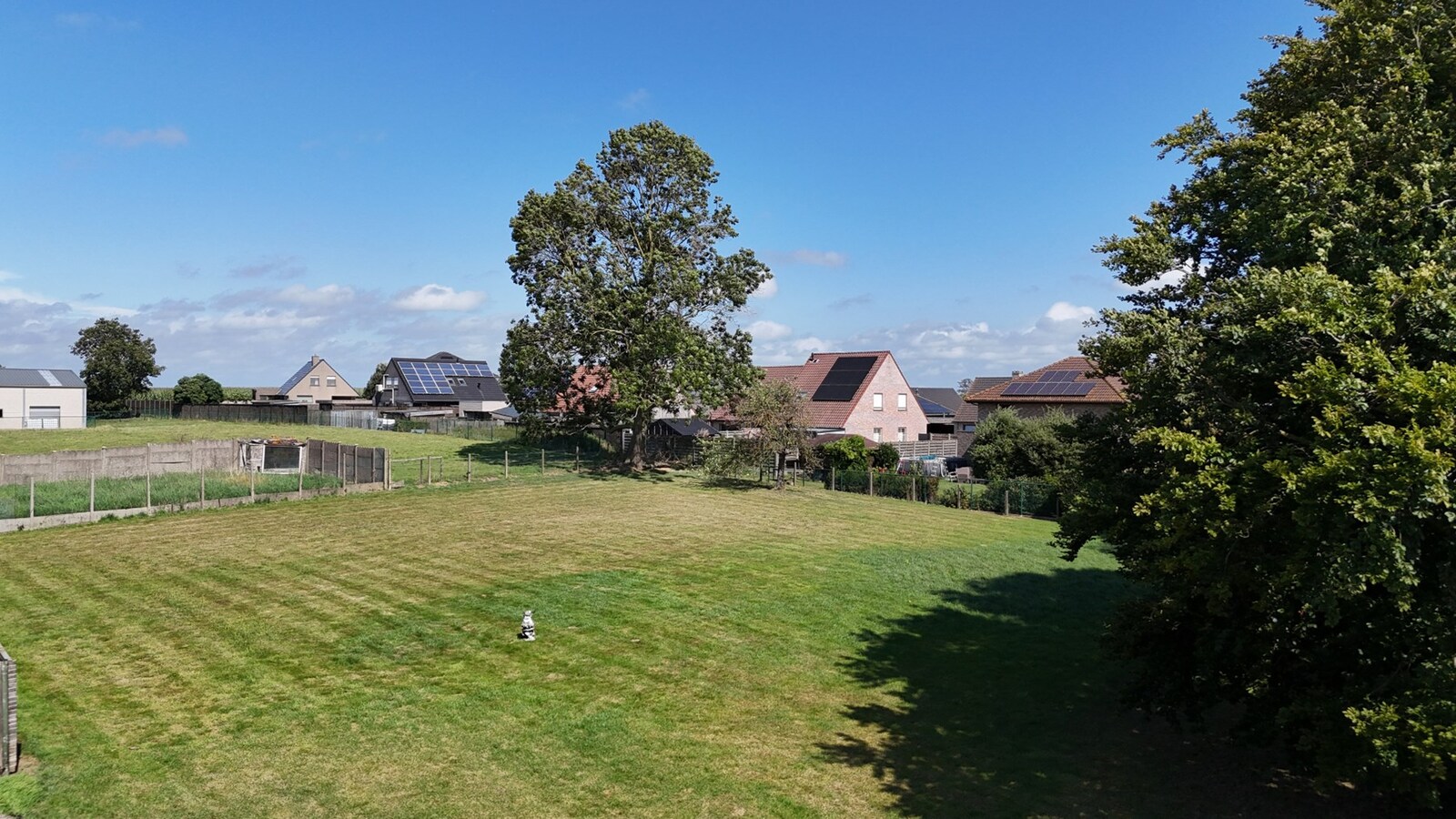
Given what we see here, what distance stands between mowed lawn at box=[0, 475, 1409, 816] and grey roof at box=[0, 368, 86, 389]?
54134mm

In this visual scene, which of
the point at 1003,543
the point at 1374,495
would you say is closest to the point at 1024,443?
the point at 1003,543

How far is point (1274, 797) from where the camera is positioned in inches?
446

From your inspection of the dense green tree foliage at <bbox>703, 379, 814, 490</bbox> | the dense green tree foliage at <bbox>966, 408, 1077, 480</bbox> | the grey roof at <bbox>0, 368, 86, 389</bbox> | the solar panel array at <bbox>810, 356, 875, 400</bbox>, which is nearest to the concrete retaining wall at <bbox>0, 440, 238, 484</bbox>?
the dense green tree foliage at <bbox>703, 379, 814, 490</bbox>

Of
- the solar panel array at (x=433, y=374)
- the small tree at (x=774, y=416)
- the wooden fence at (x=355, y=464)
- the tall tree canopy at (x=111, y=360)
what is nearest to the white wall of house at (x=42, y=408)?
the tall tree canopy at (x=111, y=360)

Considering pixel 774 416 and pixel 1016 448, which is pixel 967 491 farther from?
pixel 774 416

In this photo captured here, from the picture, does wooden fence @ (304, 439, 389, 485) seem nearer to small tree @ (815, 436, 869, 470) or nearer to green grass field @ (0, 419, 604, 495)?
green grass field @ (0, 419, 604, 495)

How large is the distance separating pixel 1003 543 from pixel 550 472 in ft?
77.5

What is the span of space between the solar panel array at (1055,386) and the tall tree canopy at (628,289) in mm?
17303

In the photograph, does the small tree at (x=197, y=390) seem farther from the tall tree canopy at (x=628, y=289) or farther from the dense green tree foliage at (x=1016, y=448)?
the dense green tree foliage at (x=1016, y=448)

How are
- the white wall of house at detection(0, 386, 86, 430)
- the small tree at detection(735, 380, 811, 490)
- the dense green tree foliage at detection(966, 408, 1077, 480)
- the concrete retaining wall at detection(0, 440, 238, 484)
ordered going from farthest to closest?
1. the white wall of house at detection(0, 386, 86, 430)
2. the dense green tree foliage at detection(966, 408, 1077, 480)
3. the small tree at detection(735, 380, 811, 490)
4. the concrete retaining wall at detection(0, 440, 238, 484)

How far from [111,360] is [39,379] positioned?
63.9 feet

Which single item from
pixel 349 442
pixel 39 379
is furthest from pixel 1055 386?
pixel 39 379

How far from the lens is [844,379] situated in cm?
5922

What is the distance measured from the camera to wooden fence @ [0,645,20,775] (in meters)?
10.7
